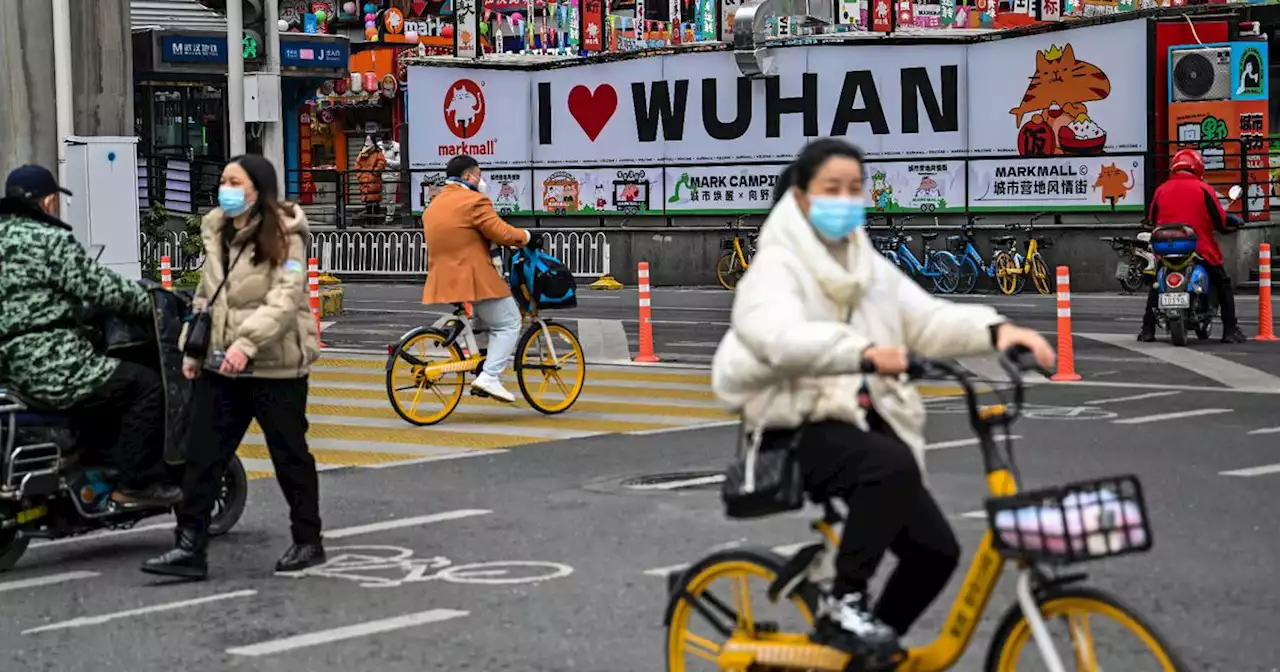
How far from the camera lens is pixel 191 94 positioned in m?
44.2

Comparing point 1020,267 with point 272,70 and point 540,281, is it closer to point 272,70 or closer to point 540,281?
point 272,70

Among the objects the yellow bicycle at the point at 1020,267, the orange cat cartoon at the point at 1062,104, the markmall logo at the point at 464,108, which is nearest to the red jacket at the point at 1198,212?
the yellow bicycle at the point at 1020,267

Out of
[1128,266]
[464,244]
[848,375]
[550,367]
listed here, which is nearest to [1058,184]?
[1128,266]

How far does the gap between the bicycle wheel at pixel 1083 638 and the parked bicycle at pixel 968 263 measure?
2457cm

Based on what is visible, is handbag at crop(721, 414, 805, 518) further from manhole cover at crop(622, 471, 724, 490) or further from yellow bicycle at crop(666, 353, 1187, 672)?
manhole cover at crop(622, 471, 724, 490)

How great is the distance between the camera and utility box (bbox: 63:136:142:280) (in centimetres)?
1577

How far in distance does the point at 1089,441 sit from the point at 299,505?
18.1 ft

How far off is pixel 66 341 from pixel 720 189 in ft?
84.0

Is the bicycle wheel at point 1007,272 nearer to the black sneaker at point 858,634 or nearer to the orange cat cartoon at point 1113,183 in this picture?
the orange cat cartoon at point 1113,183

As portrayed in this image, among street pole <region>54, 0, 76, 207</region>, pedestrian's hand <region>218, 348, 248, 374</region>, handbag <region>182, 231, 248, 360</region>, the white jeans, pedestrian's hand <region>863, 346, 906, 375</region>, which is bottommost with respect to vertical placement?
the white jeans

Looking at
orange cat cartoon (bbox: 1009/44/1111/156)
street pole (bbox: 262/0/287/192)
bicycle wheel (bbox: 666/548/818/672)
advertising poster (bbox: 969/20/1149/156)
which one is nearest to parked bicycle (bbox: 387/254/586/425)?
street pole (bbox: 262/0/287/192)

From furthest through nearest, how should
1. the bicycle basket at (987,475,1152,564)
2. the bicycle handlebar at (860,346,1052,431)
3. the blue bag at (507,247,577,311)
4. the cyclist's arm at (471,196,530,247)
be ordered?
the blue bag at (507,247,577,311) < the cyclist's arm at (471,196,530,247) < the bicycle handlebar at (860,346,1052,431) < the bicycle basket at (987,475,1152,564)

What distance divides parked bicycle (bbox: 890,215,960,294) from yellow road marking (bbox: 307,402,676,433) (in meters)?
15.5

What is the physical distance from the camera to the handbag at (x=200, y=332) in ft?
27.8
